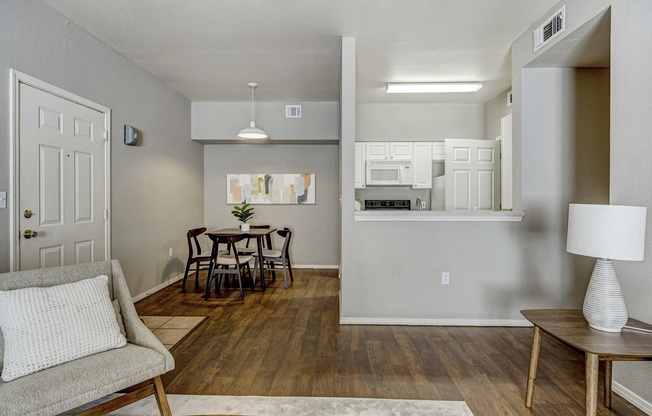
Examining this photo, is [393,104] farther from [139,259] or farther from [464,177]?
[139,259]

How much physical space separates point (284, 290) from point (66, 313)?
2905 mm

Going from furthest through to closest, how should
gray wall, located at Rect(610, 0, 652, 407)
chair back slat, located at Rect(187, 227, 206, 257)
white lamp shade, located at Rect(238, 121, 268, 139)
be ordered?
1. white lamp shade, located at Rect(238, 121, 268, 139)
2. chair back slat, located at Rect(187, 227, 206, 257)
3. gray wall, located at Rect(610, 0, 652, 407)

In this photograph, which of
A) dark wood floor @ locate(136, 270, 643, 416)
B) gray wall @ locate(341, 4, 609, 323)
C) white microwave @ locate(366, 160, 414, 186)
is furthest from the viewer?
white microwave @ locate(366, 160, 414, 186)

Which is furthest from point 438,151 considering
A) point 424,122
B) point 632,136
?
point 632,136

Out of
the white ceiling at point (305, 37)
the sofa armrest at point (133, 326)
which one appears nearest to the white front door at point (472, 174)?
the white ceiling at point (305, 37)

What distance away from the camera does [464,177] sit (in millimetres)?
4672

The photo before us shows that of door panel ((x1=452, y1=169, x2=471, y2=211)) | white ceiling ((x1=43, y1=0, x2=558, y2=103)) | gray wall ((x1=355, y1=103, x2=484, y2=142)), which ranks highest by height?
white ceiling ((x1=43, y1=0, x2=558, y2=103))

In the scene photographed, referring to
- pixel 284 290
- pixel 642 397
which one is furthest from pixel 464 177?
pixel 642 397

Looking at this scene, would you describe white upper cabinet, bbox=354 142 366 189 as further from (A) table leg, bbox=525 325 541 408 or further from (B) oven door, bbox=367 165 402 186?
(A) table leg, bbox=525 325 541 408

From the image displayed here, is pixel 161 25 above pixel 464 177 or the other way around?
above

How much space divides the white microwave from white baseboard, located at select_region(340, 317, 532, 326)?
243cm

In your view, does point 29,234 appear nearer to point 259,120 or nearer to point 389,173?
point 259,120

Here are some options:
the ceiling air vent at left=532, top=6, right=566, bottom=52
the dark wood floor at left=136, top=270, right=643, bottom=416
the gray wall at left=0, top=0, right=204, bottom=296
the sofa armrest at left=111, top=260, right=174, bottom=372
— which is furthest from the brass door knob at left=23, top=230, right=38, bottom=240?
the ceiling air vent at left=532, top=6, right=566, bottom=52

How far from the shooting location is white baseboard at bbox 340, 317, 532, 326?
3082 millimetres
